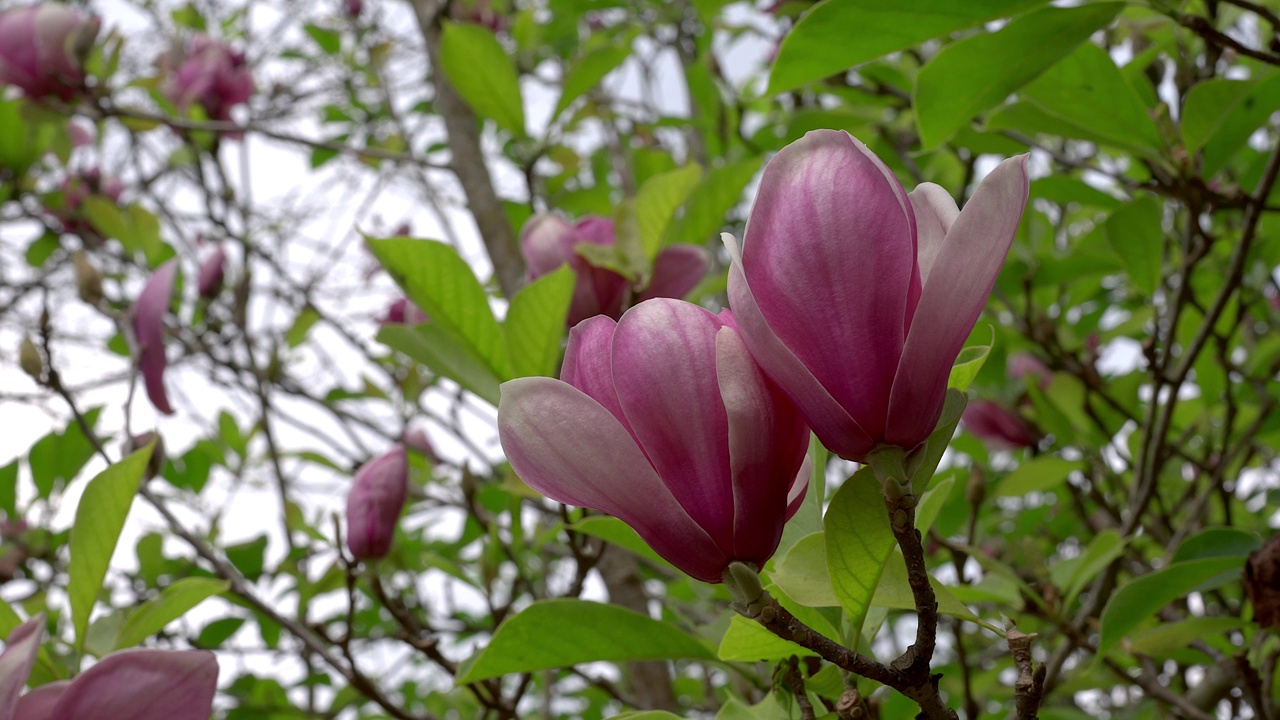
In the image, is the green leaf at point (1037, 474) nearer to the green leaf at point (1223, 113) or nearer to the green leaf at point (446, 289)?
the green leaf at point (1223, 113)

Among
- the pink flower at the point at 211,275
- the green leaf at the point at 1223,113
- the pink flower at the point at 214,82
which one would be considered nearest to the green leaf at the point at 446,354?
the green leaf at the point at 1223,113

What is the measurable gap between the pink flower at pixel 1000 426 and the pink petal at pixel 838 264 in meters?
1.11

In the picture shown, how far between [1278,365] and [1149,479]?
1.80ft

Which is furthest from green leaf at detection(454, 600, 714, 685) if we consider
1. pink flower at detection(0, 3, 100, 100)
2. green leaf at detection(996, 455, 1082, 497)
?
pink flower at detection(0, 3, 100, 100)

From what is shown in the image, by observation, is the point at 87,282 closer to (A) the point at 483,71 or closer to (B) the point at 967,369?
(A) the point at 483,71

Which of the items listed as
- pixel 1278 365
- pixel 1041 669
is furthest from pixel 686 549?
pixel 1278 365

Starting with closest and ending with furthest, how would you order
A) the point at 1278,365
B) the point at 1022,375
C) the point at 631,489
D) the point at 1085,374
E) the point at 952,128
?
the point at 631,489 → the point at 952,128 → the point at 1085,374 → the point at 1278,365 → the point at 1022,375

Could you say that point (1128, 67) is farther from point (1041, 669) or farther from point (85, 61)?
point (85, 61)

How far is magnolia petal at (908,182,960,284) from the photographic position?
38cm

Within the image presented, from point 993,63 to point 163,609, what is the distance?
633mm

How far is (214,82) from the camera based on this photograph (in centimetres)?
174

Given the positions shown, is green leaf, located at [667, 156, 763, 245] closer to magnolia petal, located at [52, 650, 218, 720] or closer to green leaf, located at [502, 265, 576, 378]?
green leaf, located at [502, 265, 576, 378]

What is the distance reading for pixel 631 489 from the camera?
0.36 metres

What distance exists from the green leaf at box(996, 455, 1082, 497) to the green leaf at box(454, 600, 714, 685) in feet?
2.15
